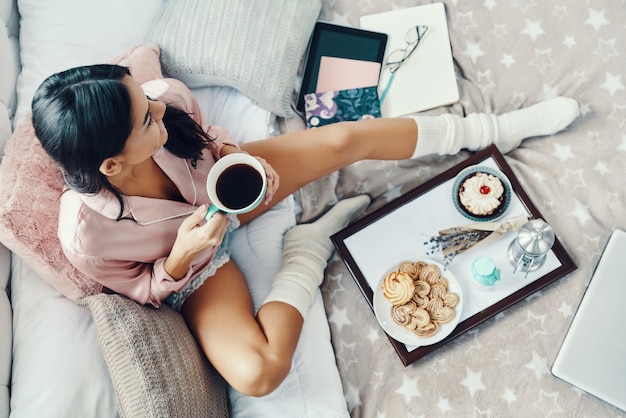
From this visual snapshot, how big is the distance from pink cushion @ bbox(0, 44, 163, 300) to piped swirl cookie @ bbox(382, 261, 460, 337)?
2.24 feet

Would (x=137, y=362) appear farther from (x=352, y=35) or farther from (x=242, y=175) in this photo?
(x=352, y=35)

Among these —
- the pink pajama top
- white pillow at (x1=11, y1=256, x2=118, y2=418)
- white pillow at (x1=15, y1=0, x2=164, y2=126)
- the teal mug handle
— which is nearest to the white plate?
the pink pajama top

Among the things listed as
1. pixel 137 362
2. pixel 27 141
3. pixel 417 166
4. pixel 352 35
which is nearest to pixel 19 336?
pixel 137 362

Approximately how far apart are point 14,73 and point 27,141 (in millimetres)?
378

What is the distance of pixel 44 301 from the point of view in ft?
3.89

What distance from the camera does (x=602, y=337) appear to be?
122cm

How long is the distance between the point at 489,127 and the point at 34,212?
43.5 inches

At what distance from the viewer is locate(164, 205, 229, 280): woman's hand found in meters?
1.05

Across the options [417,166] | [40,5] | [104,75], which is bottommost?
[417,166]

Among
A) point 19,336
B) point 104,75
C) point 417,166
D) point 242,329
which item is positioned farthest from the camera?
point 417,166

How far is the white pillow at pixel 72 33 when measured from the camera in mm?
1416

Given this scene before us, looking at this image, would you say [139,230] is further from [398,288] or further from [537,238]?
[537,238]

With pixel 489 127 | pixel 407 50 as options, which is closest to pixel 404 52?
pixel 407 50

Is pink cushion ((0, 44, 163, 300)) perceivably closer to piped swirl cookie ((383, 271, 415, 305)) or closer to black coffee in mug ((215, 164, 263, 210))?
black coffee in mug ((215, 164, 263, 210))
